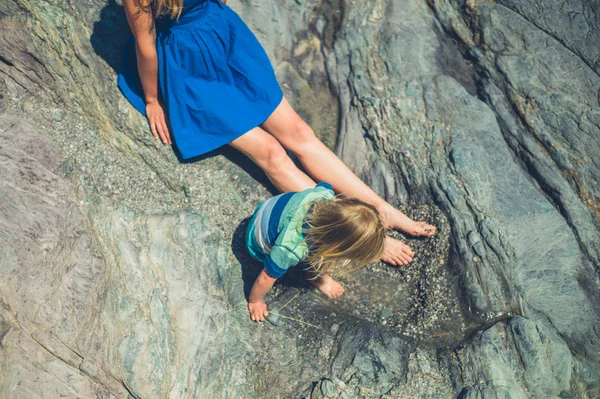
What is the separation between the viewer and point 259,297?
3.35 meters

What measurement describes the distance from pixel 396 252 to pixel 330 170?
0.75m

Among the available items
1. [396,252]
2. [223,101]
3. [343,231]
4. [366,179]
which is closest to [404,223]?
[396,252]

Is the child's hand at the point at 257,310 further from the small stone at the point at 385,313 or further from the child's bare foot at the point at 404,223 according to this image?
the child's bare foot at the point at 404,223

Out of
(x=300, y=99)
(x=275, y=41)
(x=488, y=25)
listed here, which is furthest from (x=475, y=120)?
(x=275, y=41)

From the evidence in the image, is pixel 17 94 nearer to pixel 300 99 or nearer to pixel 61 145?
pixel 61 145

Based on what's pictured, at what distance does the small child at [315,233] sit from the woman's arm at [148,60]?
997mm

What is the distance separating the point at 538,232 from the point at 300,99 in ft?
6.86

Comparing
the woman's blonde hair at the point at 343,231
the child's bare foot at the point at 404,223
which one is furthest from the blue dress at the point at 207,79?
the child's bare foot at the point at 404,223

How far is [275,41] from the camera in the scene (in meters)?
4.29

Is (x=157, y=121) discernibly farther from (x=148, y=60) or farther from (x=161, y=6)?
(x=161, y=6)

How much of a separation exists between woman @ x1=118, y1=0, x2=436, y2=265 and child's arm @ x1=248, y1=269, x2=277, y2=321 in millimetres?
766

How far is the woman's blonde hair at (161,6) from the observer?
116 inches

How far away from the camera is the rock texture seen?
3.04 meters

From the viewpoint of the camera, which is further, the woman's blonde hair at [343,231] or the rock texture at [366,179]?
the rock texture at [366,179]
